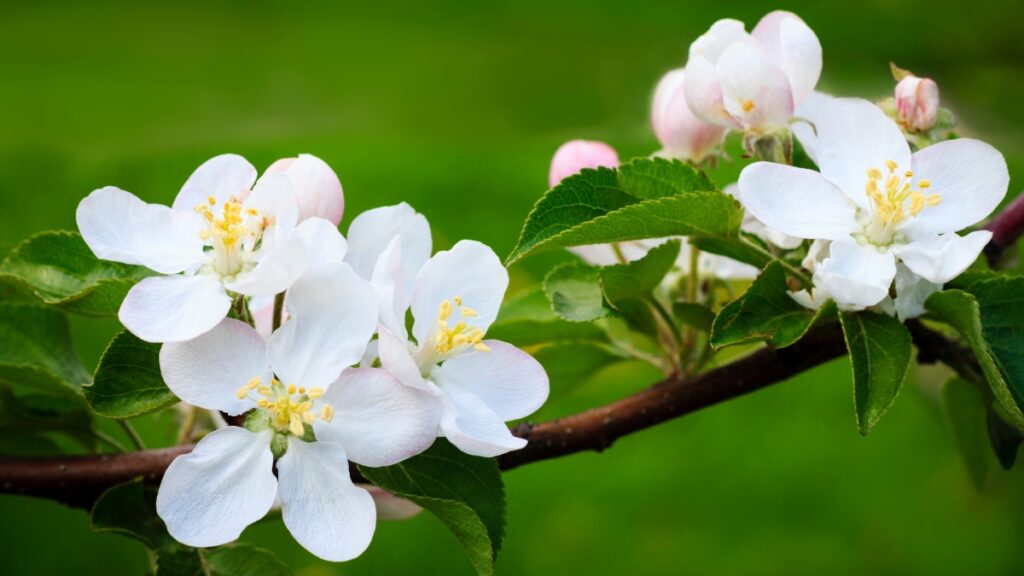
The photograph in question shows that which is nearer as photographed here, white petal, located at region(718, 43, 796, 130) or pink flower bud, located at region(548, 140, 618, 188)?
white petal, located at region(718, 43, 796, 130)

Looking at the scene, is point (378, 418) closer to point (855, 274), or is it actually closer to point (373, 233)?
point (373, 233)

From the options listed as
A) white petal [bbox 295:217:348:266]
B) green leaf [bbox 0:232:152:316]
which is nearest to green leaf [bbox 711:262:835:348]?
white petal [bbox 295:217:348:266]

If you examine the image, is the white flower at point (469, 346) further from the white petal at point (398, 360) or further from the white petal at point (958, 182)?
the white petal at point (958, 182)

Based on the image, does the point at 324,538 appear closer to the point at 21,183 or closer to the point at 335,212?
the point at 335,212

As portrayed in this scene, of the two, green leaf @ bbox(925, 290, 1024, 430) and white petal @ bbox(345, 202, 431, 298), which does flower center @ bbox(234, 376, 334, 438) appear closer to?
white petal @ bbox(345, 202, 431, 298)

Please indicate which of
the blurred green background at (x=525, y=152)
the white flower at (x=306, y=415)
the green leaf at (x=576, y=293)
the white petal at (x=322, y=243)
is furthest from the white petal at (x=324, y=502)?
the blurred green background at (x=525, y=152)
